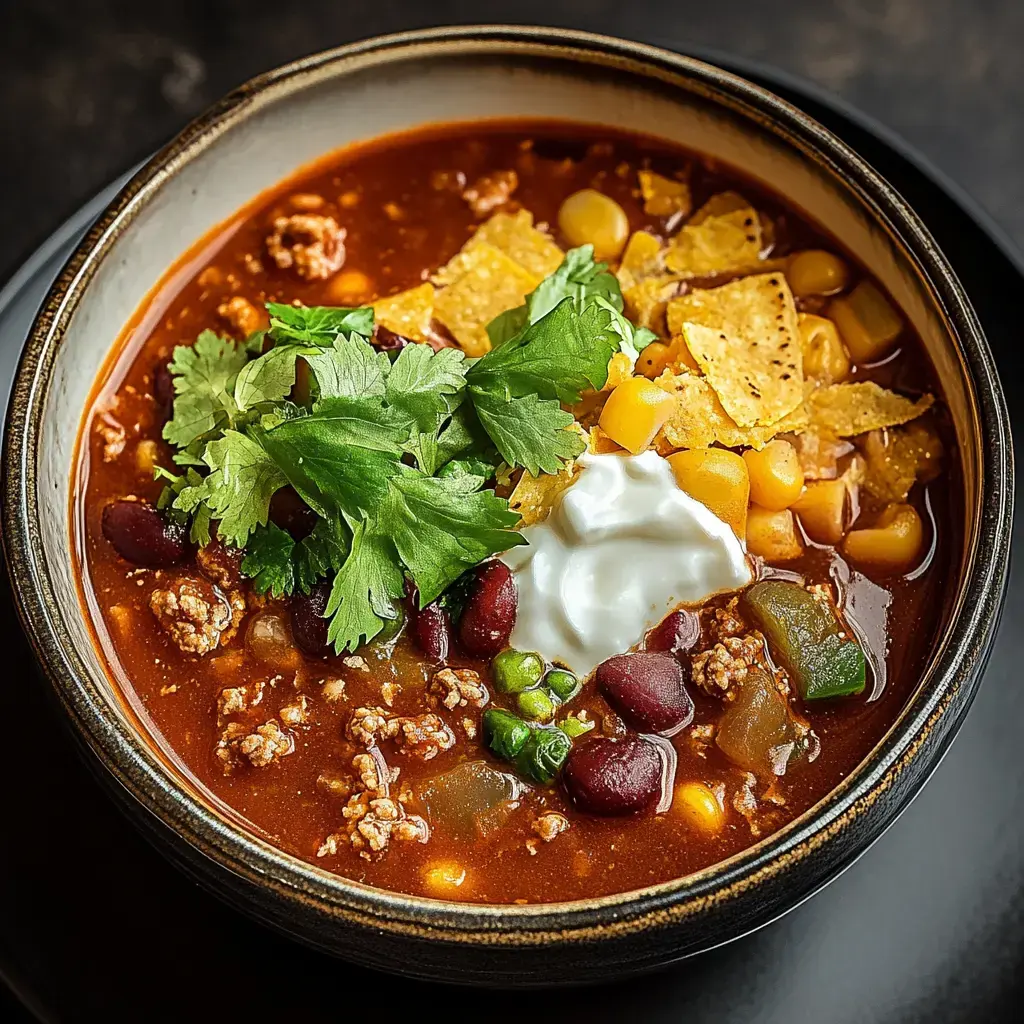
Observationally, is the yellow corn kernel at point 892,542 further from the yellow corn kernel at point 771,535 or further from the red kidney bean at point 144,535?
the red kidney bean at point 144,535

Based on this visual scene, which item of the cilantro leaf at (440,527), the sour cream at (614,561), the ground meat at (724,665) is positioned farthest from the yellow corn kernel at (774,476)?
the cilantro leaf at (440,527)

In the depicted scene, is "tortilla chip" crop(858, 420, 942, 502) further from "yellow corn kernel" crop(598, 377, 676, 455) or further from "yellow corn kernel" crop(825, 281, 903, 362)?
"yellow corn kernel" crop(598, 377, 676, 455)

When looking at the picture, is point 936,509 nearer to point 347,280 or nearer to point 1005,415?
point 1005,415

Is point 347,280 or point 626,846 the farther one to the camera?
point 347,280

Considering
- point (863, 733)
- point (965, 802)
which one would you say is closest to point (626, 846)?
point (863, 733)

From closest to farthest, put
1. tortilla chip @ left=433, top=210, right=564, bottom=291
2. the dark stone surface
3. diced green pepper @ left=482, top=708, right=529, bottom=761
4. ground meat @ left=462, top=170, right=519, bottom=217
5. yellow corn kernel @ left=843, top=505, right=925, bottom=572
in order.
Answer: diced green pepper @ left=482, top=708, right=529, bottom=761 → yellow corn kernel @ left=843, top=505, right=925, bottom=572 → tortilla chip @ left=433, top=210, right=564, bottom=291 → ground meat @ left=462, top=170, right=519, bottom=217 → the dark stone surface

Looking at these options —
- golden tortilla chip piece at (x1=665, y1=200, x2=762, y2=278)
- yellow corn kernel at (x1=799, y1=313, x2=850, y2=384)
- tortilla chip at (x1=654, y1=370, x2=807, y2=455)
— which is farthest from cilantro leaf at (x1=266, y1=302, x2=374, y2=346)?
yellow corn kernel at (x1=799, y1=313, x2=850, y2=384)

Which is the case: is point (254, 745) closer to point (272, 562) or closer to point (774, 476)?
point (272, 562)
